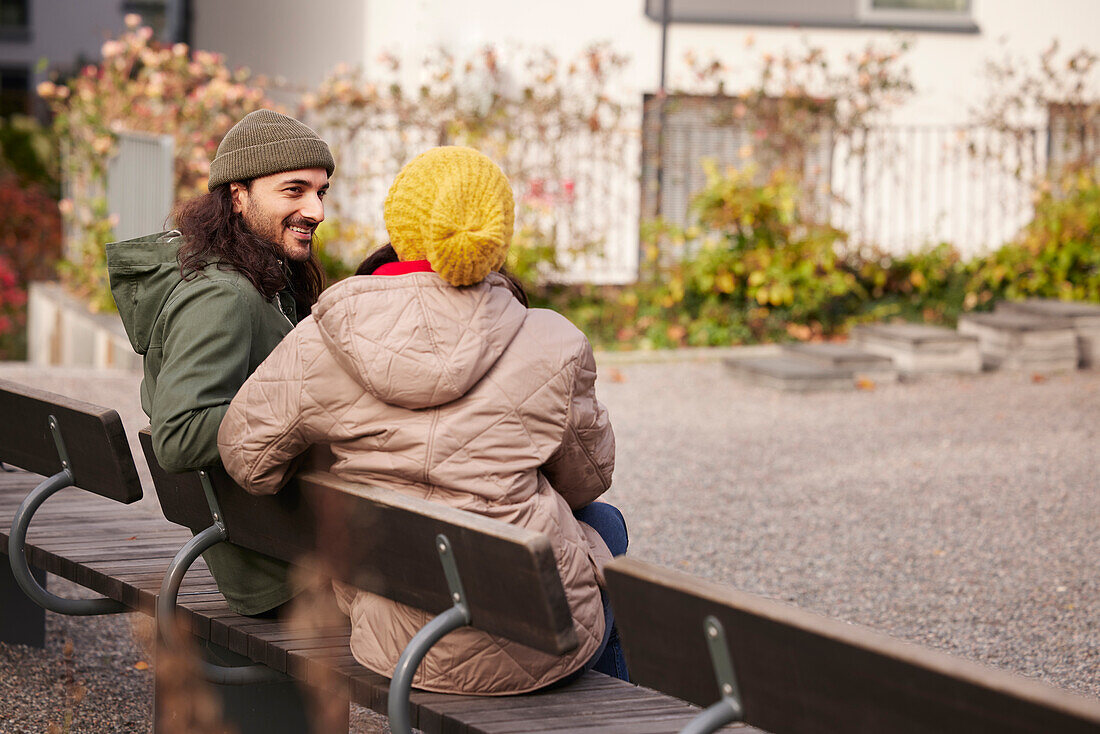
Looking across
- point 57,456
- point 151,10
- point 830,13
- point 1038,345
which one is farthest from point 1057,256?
point 151,10

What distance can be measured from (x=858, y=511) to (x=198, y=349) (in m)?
4.05

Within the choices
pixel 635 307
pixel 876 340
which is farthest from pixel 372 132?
pixel 876 340

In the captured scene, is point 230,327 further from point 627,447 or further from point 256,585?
point 627,447

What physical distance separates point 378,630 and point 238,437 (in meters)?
0.46

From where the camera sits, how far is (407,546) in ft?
8.65

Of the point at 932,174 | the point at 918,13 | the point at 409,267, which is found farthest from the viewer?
the point at 918,13

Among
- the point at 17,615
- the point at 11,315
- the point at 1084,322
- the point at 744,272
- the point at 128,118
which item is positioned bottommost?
the point at 17,615

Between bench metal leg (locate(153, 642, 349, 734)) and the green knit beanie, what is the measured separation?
1064mm

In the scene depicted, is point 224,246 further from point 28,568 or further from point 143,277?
point 28,568

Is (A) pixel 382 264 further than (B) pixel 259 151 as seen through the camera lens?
No

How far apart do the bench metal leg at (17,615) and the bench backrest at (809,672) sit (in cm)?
255

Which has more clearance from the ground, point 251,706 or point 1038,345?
point 1038,345

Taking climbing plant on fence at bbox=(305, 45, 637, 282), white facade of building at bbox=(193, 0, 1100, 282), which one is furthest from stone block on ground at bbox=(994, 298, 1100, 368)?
climbing plant on fence at bbox=(305, 45, 637, 282)

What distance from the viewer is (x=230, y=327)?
2957mm
